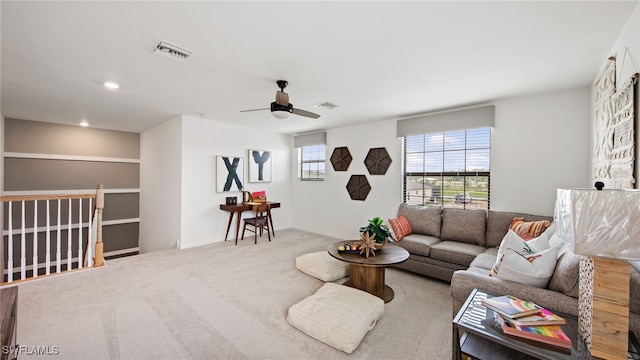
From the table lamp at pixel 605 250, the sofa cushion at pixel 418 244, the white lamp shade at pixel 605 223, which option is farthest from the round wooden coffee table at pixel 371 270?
the white lamp shade at pixel 605 223

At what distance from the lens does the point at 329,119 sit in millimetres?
4836

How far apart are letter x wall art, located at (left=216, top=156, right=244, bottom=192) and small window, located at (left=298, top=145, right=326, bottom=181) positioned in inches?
59.5

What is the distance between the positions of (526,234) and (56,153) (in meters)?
8.11

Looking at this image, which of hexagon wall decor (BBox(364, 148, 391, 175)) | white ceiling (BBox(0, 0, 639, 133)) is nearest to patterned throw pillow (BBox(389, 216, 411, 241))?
hexagon wall decor (BBox(364, 148, 391, 175))

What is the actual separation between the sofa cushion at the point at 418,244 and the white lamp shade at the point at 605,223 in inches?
87.8

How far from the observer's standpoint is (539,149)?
11.1ft

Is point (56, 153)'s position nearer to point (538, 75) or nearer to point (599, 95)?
point (538, 75)

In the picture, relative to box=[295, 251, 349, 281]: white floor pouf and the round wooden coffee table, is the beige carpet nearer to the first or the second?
box=[295, 251, 349, 281]: white floor pouf

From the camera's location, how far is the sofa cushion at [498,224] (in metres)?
3.30

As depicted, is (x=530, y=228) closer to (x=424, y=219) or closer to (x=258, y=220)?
(x=424, y=219)

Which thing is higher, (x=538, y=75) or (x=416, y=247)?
(x=538, y=75)

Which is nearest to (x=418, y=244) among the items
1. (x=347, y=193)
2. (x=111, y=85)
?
(x=347, y=193)

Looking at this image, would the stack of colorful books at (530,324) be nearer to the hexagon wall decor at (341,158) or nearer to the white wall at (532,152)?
the white wall at (532,152)

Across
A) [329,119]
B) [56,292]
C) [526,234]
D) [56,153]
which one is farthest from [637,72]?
[56,153]
